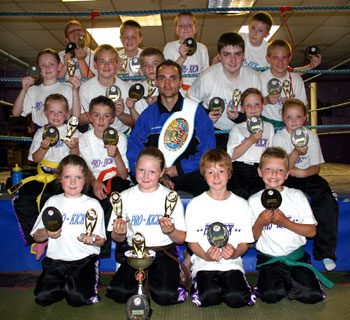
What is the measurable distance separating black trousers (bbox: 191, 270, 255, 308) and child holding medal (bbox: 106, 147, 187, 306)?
141 millimetres

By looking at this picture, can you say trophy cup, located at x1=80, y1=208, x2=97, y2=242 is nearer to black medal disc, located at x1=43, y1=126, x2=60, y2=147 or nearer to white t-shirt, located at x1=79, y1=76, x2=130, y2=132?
black medal disc, located at x1=43, y1=126, x2=60, y2=147

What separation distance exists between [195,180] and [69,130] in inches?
41.5

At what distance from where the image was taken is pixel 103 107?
283 centimetres

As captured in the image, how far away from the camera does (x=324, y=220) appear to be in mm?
2496

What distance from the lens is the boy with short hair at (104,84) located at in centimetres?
324

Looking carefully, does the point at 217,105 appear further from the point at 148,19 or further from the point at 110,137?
the point at 148,19

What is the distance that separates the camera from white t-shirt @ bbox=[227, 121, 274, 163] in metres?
2.85

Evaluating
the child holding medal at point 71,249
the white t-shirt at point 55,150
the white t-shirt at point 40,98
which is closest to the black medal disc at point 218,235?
the child holding medal at point 71,249

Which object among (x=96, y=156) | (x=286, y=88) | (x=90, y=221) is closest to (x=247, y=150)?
(x=286, y=88)

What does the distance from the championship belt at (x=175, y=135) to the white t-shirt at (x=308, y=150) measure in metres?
0.76

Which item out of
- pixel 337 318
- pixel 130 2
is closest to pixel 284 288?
pixel 337 318

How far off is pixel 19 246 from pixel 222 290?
1683mm

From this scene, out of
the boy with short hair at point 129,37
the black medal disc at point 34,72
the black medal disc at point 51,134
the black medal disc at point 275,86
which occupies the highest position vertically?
the boy with short hair at point 129,37

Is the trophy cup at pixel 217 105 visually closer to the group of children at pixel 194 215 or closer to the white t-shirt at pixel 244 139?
the group of children at pixel 194 215
